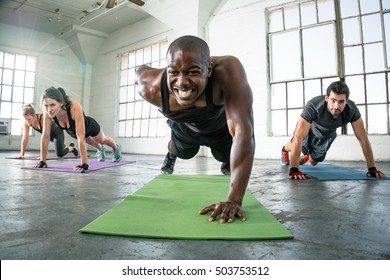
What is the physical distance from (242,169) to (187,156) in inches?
55.3

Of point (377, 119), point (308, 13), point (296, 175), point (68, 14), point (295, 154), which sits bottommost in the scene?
point (296, 175)

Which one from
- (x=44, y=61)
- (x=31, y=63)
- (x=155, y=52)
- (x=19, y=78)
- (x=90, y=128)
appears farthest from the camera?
(x=44, y=61)

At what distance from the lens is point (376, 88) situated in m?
4.60

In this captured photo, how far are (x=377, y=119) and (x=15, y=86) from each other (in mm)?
10001

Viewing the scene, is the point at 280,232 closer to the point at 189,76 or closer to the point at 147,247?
the point at 147,247

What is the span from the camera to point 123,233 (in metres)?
0.86

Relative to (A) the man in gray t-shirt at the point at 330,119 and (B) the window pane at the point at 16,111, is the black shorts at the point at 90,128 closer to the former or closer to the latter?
(A) the man in gray t-shirt at the point at 330,119

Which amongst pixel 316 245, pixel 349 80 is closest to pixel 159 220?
pixel 316 245

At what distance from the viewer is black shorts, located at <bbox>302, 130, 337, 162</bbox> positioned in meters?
3.09

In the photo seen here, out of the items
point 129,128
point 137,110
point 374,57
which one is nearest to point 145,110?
point 137,110

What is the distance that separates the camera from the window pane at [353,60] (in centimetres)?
477

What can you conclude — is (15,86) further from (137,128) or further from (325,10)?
(325,10)

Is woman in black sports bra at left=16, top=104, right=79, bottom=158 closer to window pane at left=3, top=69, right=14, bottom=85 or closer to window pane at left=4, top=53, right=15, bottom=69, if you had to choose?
window pane at left=3, top=69, right=14, bottom=85

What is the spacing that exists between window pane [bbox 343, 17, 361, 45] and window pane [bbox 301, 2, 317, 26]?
1.86 ft
